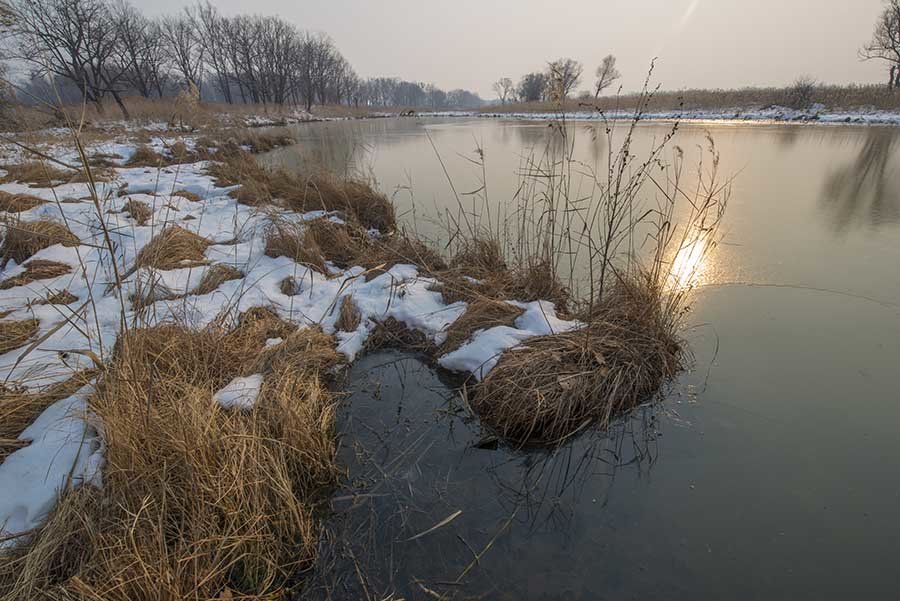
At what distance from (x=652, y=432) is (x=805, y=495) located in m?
0.65

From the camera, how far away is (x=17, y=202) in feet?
13.9

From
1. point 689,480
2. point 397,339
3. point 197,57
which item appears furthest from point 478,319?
point 197,57

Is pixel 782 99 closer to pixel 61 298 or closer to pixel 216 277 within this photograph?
pixel 216 277

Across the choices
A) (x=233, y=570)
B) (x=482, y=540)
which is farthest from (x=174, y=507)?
(x=482, y=540)

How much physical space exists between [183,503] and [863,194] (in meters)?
8.66

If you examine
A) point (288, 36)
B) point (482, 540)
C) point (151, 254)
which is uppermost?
point (288, 36)

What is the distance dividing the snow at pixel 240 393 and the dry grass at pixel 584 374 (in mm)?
1215

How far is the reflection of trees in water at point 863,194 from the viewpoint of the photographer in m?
5.00

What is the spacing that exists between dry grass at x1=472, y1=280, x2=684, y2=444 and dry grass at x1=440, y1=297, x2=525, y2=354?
42 centimetres

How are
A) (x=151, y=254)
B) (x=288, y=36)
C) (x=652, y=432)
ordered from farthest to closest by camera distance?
(x=288, y=36) < (x=151, y=254) < (x=652, y=432)

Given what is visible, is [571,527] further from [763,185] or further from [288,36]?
[288,36]

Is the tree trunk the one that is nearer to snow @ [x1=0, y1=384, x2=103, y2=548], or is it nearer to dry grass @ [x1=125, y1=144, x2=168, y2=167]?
dry grass @ [x1=125, y1=144, x2=168, y2=167]

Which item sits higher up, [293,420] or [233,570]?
[293,420]

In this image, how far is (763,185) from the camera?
658cm
